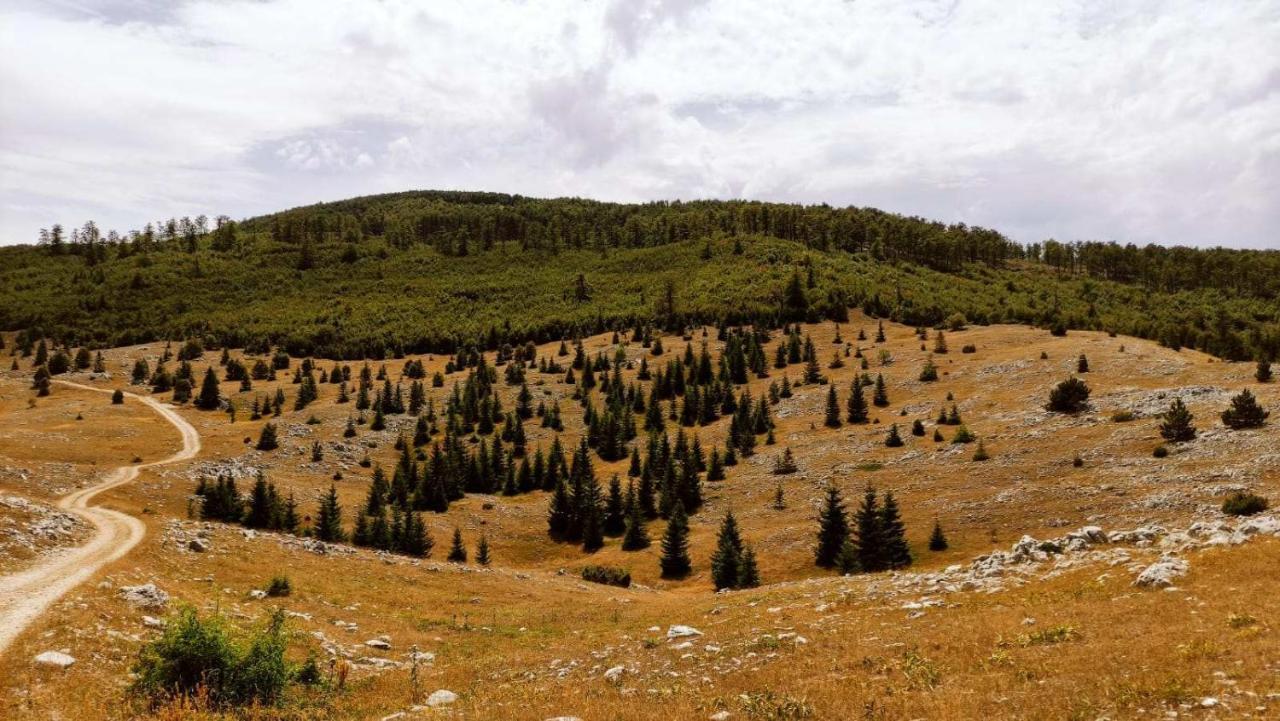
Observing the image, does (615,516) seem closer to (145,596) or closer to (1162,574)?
(145,596)

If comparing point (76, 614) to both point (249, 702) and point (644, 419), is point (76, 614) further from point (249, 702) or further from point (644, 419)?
point (644, 419)

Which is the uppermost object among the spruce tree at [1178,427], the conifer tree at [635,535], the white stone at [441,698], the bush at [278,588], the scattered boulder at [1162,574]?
the spruce tree at [1178,427]

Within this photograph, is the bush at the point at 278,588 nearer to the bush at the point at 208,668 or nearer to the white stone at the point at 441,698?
the bush at the point at 208,668

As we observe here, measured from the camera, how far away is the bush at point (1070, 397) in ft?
241

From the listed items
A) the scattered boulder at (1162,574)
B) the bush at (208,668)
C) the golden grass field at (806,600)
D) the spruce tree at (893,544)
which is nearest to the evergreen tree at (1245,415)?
the golden grass field at (806,600)

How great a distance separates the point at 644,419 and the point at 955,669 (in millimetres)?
108630

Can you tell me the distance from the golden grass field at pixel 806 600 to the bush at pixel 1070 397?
3283mm

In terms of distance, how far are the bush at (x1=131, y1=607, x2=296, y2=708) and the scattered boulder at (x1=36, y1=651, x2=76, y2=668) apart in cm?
211

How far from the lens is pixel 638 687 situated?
18.4 metres

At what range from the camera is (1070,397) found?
241ft

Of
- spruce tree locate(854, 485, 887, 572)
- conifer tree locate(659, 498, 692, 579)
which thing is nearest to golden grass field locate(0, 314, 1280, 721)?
conifer tree locate(659, 498, 692, 579)

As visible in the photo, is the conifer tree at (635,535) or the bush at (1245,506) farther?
the conifer tree at (635,535)

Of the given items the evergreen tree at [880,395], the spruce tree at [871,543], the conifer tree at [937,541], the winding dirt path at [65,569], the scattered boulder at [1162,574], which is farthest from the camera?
the evergreen tree at [880,395]

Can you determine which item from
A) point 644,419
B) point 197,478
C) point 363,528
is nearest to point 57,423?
point 197,478
